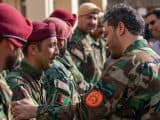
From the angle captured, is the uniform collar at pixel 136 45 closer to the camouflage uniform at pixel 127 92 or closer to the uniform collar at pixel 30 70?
the camouflage uniform at pixel 127 92

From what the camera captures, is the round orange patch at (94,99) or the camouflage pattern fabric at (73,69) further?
the camouflage pattern fabric at (73,69)

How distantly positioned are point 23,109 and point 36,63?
548 mm

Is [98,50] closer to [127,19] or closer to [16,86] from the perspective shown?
[16,86]

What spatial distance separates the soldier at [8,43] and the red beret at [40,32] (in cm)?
106

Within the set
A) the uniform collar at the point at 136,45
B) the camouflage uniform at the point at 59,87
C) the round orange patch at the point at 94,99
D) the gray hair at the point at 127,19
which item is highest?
the gray hair at the point at 127,19

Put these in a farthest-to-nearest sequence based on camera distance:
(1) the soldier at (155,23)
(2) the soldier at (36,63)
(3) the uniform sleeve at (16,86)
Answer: (1) the soldier at (155,23) < (2) the soldier at (36,63) < (3) the uniform sleeve at (16,86)

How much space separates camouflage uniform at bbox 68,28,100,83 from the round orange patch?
308 cm

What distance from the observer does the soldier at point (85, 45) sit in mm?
6879

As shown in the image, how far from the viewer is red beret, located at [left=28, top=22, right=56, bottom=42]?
4293mm

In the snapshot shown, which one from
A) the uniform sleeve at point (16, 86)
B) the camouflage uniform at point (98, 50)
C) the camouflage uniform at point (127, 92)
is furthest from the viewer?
the camouflage uniform at point (98, 50)

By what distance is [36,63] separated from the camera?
4.23 metres

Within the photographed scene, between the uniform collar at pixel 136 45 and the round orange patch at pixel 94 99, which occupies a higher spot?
the uniform collar at pixel 136 45

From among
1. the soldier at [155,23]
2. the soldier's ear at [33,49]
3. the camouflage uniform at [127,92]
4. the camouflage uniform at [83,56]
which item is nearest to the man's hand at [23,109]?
the camouflage uniform at [127,92]

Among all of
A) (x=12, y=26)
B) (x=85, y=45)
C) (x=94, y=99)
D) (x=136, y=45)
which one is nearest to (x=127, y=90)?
(x=94, y=99)
